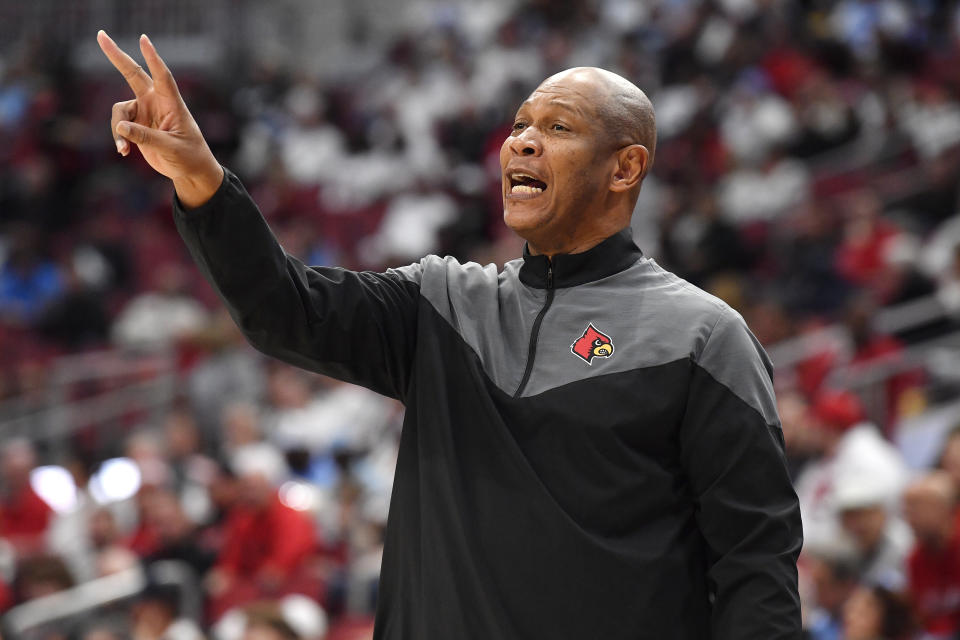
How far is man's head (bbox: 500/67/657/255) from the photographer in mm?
2170

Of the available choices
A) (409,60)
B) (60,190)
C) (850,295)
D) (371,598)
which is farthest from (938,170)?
(60,190)

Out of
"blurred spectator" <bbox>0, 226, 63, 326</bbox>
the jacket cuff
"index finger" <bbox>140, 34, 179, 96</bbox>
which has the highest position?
"index finger" <bbox>140, 34, 179, 96</bbox>

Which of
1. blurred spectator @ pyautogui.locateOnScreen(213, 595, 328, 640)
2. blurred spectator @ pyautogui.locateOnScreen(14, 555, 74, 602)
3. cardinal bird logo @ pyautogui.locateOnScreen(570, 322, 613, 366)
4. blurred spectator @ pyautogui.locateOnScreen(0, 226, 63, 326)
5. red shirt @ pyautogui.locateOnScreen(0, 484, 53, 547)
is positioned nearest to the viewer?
cardinal bird logo @ pyautogui.locateOnScreen(570, 322, 613, 366)

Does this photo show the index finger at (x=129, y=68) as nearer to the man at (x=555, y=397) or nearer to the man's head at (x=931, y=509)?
the man at (x=555, y=397)

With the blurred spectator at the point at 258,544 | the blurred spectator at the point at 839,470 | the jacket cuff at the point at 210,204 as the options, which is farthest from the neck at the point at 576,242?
the blurred spectator at the point at 258,544

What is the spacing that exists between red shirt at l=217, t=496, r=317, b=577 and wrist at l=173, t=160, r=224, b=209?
4786mm

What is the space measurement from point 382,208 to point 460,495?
9960 mm

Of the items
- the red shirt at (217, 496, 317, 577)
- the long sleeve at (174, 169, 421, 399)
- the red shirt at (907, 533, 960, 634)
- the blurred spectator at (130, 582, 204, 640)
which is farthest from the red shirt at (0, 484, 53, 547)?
the long sleeve at (174, 169, 421, 399)

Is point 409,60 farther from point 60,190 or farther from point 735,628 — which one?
point 735,628

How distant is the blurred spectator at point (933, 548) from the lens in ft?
15.3

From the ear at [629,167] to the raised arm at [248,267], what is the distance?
0.43m

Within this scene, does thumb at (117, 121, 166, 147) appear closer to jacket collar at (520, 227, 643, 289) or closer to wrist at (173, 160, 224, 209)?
wrist at (173, 160, 224, 209)

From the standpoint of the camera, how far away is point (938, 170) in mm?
8578

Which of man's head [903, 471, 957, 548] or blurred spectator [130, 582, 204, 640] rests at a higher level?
man's head [903, 471, 957, 548]
